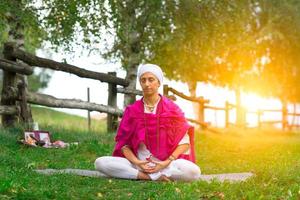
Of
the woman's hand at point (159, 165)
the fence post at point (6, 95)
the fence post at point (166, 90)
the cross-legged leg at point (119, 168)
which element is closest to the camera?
the woman's hand at point (159, 165)

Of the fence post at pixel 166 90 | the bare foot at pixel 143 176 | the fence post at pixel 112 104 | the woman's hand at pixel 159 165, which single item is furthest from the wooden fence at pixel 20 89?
the woman's hand at pixel 159 165

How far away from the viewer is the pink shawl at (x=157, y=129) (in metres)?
9.28

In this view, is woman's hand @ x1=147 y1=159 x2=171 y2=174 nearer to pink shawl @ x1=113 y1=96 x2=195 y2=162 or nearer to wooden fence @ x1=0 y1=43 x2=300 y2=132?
pink shawl @ x1=113 y1=96 x2=195 y2=162

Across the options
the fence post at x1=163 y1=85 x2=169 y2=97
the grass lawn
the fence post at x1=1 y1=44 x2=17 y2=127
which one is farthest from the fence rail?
the grass lawn

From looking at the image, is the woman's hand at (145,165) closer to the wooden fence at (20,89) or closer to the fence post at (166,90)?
the wooden fence at (20,89)

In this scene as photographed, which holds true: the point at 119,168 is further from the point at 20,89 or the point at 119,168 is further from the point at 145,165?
the point at 20,89

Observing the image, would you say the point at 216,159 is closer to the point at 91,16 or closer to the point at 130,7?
the point at 91,16

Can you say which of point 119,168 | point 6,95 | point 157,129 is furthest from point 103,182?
point 6,95

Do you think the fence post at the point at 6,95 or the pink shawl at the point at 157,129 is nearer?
the pink shawl at the point at 157,129

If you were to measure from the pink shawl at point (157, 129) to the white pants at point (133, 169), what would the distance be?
0.62 ft

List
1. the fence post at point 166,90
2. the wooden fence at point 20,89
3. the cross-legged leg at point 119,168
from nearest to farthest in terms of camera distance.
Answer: the cross-legged leg at point 119,168
the wooden fence at point 20,89
the fence post at point 166,90

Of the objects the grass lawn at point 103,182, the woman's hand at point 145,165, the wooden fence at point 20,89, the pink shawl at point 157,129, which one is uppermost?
the wooden fence at point 20,89

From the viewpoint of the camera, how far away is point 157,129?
9.34m

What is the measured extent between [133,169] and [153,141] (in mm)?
515
